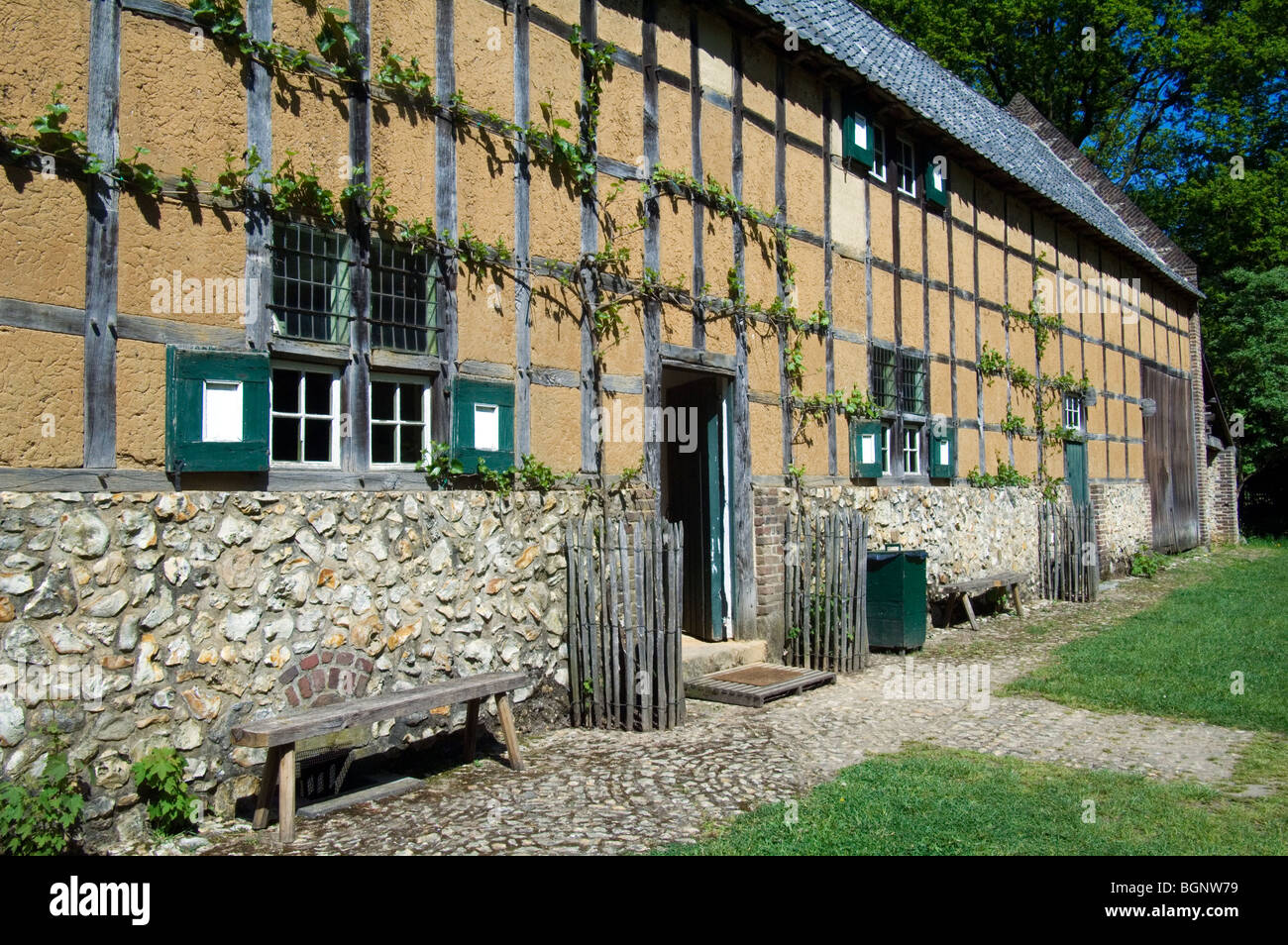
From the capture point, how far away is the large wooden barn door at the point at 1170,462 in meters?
20.3

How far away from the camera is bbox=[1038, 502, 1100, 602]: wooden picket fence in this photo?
14.2m

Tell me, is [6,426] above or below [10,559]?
above

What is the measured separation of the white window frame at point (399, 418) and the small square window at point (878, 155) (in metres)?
7.14

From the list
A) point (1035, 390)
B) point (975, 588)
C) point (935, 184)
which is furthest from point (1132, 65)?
point (975, 588)

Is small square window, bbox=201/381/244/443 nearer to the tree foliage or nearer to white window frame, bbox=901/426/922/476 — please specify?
white window frame, bbox=901/426/922/476

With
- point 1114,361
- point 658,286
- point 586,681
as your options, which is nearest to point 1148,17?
point 1114,361

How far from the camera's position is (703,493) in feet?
30.0

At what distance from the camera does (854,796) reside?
16.8 feet

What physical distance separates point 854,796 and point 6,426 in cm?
449

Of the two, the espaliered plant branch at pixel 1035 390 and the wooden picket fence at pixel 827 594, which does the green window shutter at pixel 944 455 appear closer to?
the espaliered plant branch at pixel 1035 390

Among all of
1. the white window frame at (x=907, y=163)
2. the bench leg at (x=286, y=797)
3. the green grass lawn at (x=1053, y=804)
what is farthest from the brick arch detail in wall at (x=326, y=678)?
the white window frame at (x=907, y=163)

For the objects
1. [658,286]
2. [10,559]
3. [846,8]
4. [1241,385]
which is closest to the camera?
[10,559]

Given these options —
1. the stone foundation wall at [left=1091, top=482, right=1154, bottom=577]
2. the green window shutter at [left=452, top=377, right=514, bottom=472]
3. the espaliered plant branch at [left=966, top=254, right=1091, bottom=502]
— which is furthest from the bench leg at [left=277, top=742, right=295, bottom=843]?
the stone foundation wall at [left=1091, top=482, right=1154, bottom=577]

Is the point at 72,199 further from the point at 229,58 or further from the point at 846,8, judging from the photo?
the point at 846,8
